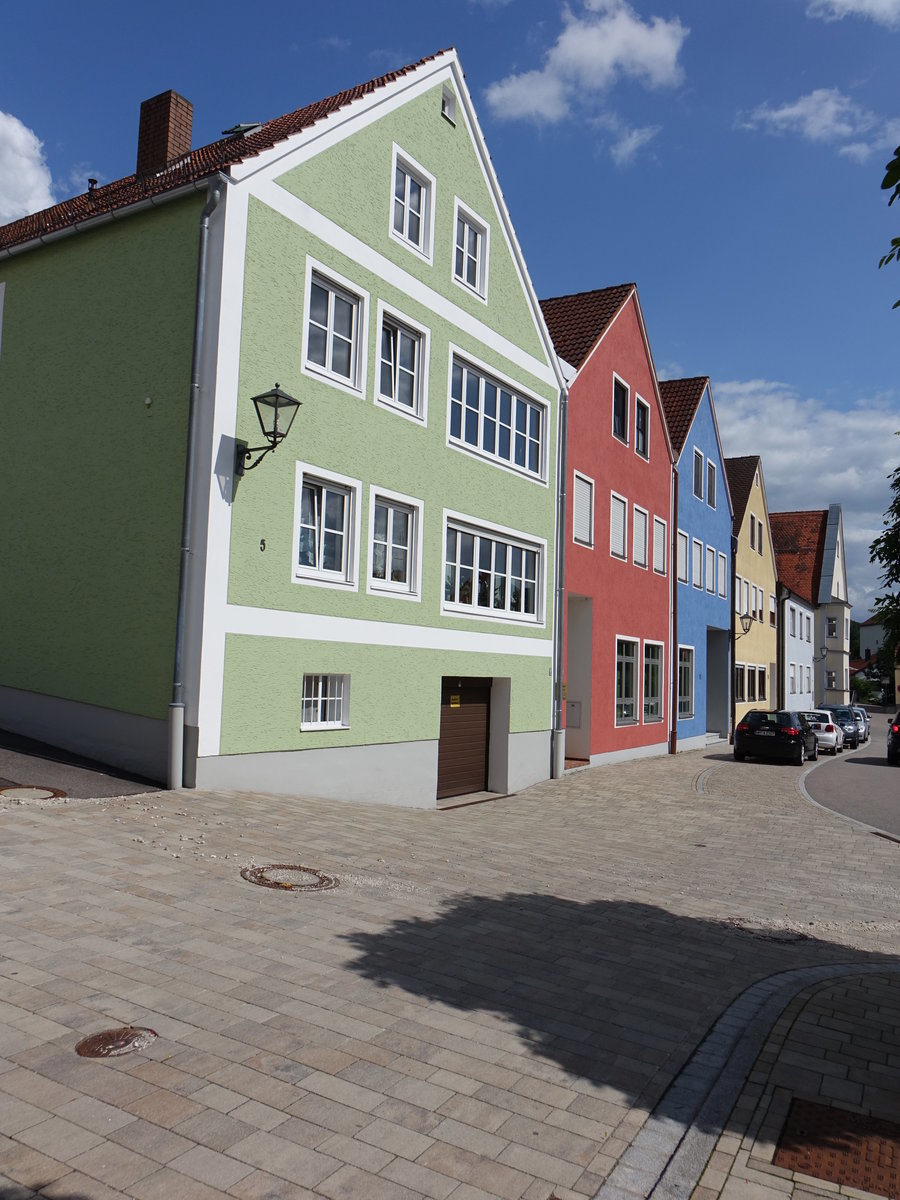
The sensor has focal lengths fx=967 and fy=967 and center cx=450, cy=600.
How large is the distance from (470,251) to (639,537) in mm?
10850

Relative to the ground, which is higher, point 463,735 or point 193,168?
point 193,168

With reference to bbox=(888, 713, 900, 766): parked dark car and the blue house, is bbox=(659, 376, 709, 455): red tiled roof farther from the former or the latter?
bbox=(888, 713, 900, 766): parked dark car

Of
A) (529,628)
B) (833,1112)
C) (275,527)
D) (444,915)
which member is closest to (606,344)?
(529,628)

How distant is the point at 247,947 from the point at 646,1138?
2888 millimetres

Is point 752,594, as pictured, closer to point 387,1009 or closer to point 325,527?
point 325,527

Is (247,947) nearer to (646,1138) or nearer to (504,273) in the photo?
(646,1138)

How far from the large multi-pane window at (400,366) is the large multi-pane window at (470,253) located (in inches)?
85.6

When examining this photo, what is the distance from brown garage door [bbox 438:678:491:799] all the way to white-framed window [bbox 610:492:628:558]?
24.0 ft

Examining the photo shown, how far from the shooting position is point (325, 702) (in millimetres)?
13867

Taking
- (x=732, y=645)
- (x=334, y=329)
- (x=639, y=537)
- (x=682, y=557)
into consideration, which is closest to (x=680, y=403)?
(x=682, y=557)

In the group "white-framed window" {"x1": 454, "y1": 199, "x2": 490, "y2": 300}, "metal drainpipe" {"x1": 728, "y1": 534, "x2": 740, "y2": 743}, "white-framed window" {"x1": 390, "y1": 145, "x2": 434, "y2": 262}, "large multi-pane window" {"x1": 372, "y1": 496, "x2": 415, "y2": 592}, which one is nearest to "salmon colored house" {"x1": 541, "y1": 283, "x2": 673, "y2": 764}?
"white-framed window" {"x1": 454, "y1": 199, "x2": 490, "y2": 300}

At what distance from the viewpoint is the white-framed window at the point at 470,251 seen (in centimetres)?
1773

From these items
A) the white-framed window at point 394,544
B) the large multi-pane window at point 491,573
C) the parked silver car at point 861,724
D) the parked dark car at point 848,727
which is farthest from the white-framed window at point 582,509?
the parked silver car at point 861,724

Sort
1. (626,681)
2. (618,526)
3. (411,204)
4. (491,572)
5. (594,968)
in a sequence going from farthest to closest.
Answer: (626,681) → (618,526) → (491,572) → (411,204) → (594,968)
